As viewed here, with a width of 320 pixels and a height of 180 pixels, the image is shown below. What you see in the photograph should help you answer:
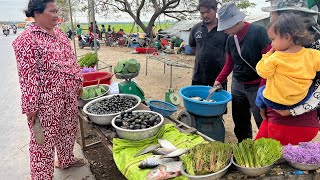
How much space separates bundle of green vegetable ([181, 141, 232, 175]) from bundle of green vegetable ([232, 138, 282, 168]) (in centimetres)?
6

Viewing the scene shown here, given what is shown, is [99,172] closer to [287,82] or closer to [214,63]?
[214,63]

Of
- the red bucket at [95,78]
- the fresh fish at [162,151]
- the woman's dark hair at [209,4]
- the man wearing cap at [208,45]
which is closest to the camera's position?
the fresh fish at [162,151]

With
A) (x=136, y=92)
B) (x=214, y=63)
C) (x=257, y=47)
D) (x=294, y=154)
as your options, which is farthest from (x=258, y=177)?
→ (x=136, y=92)

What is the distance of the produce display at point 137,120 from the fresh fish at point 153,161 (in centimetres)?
38

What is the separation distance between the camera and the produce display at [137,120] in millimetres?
2129

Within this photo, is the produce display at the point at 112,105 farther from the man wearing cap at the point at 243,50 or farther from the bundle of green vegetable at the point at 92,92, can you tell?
the man wearing cap at the point at 243,50

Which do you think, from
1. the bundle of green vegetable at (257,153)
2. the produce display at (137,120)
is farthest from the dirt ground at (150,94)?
the bundle of green vegetable at (257,153)

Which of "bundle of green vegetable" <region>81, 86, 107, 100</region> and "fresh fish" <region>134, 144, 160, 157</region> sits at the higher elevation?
"bundle of green vegetable" <region>81, 86, 107, 100</region>

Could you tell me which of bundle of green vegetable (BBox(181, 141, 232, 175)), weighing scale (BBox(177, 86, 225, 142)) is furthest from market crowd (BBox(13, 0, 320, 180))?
bundle of green vegetable (BBox(181, 141, 232, 175))

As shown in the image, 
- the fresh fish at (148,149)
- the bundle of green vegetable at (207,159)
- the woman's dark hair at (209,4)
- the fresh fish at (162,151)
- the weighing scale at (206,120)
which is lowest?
the weighing scale at (206,120)

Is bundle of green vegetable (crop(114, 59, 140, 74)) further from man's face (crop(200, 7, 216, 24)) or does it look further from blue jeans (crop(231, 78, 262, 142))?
blue jeans (crop(231, 78, 262, 142))

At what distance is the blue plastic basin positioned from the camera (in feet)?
9.13

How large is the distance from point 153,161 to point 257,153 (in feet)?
2.13

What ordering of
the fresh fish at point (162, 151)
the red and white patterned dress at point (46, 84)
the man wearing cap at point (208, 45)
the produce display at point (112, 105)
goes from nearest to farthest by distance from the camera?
the fresh fish at point (162, 151) < the red and white patterned dress at point (46, 84) < the produce display at point (112, 105) < the man wearing cap at point (208, 45)
